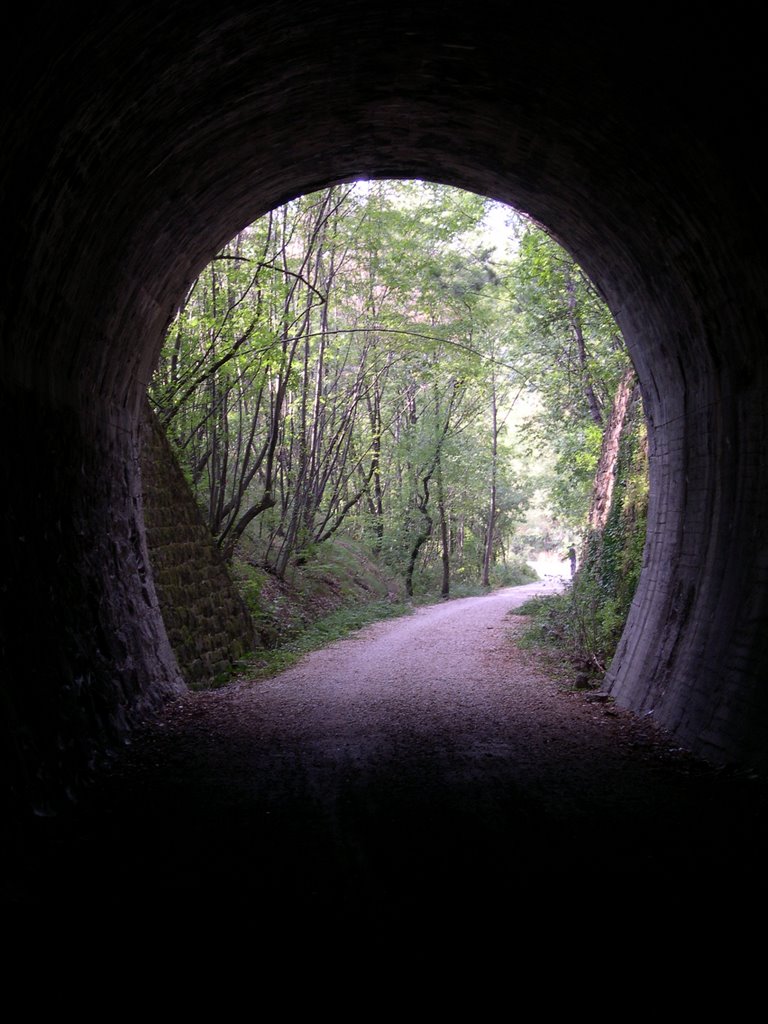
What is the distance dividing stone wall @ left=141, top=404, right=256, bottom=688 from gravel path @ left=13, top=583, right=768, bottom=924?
1.70 metres

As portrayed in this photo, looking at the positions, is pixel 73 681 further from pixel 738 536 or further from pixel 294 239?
pixel 294 239

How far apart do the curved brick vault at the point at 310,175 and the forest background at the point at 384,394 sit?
2700 mm

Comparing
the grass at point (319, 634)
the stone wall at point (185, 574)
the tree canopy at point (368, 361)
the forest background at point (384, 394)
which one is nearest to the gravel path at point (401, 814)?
the stone wall at point (185, 574)

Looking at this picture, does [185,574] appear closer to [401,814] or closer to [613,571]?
[613,571]

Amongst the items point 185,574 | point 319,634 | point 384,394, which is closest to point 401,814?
point 185,574

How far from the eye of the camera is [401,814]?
14.5 feet

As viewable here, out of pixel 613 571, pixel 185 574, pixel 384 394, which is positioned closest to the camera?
pixel 185 574

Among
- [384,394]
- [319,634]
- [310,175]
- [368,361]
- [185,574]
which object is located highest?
[384,394]

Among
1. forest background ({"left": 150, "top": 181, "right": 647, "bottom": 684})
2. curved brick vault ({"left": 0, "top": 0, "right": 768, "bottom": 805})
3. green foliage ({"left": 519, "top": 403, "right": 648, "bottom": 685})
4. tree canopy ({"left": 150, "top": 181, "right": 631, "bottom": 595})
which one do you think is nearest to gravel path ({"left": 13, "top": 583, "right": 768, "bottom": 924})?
curved brick vault ({"left": 0, "top": 0, "right": 768, "bottom": 805})

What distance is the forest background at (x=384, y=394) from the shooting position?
479 inches

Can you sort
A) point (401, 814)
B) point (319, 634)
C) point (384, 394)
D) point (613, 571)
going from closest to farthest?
1. point (401, 814)
2. point (613, 571)
3. point (319, 634)
4. point (384, 394)

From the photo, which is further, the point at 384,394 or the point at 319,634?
the point at 384,394

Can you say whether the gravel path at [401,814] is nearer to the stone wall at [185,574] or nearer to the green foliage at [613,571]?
the stone wall at [185,574]

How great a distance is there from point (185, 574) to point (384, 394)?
19598mm
